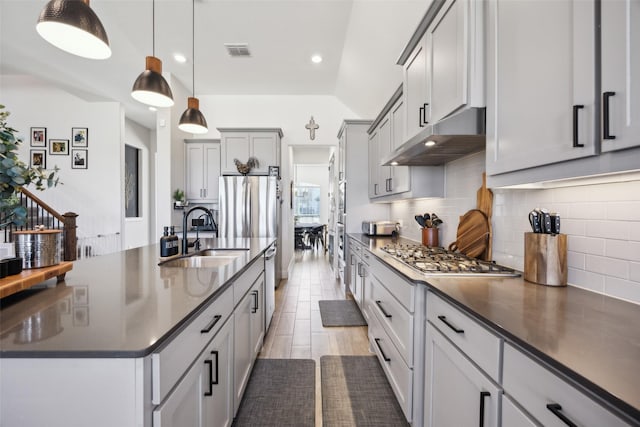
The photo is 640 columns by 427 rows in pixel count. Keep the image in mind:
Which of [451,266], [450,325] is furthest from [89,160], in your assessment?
[450,325]

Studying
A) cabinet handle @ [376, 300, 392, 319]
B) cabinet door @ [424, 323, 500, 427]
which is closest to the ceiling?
cabinet handle @ [376, 300, 392, 319]

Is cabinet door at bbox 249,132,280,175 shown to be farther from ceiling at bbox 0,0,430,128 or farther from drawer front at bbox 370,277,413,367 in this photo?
drawer front at bbox 370,277,413,367

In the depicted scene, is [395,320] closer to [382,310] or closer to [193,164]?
[382,310]

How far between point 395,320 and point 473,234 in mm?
813

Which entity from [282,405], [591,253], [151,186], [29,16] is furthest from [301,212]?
[591,253]

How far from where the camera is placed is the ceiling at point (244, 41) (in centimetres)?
314

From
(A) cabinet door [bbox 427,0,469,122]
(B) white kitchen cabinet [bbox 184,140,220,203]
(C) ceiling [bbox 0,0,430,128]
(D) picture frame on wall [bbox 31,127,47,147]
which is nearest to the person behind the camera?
(A) cabinet door [bbox 427,0,469,122]

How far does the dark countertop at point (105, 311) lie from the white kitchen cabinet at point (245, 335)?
0.39m

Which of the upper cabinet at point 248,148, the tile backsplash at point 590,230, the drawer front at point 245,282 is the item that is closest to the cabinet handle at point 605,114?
the tile backsplash at point 590,230

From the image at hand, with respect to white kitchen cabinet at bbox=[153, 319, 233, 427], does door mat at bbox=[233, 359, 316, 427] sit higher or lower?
lower

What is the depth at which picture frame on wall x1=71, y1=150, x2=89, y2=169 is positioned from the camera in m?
5.62

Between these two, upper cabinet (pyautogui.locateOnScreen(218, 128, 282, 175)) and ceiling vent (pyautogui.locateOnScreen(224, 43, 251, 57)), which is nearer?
ceiling vent (pyautogui.locateOnScreen(224, 43, 251, 57))

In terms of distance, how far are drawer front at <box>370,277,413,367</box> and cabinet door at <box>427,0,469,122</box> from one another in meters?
1.18

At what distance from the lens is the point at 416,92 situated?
2064mm
